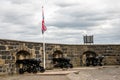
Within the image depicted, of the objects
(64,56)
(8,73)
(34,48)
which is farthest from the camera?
(64,56)

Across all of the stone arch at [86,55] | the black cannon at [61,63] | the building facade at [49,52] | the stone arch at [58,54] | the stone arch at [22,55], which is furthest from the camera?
the stone arch at [86,55]

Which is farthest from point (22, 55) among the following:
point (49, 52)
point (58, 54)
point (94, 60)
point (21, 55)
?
point (94, 60)

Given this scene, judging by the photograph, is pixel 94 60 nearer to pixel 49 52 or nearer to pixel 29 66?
pixel 49 52

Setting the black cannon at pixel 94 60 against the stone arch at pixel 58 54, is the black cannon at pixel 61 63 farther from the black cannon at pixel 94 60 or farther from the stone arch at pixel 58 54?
the black cannon at pixel 94 60

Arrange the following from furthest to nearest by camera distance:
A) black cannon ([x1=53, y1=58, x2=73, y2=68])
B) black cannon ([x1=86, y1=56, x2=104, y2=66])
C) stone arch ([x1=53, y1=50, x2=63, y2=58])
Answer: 1. black cannon ([x1=86, y1=56, x2=104, y2=66])
2. stone arch ([x1=53, y1=50, x2=63, y2=58])
3. black cannon ([x1=53, y1=58, x2=73, y2=68])

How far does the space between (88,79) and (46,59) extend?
7114mm

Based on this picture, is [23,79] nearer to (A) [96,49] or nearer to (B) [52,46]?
(B) [52,46]

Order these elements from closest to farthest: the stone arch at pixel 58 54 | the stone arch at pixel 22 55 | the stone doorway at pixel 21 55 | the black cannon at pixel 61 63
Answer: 1. the stone doorway at pixel 21 55
2. the stone arch at pixel 22 55
3. the black cannon at pixel 61 63
4. the stone arch at pixel 58 54

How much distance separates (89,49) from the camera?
27266mm

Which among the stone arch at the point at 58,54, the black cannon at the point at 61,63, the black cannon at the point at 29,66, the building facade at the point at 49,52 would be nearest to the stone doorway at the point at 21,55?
the building facade at the point at 49,52

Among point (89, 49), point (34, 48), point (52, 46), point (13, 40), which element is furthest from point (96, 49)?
point (13, 40)

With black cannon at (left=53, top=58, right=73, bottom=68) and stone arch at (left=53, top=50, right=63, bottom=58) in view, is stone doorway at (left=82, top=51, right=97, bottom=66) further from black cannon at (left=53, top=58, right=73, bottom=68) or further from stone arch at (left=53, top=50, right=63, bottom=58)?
black cannon at (left=53, top=58, right=73, bottom=68)

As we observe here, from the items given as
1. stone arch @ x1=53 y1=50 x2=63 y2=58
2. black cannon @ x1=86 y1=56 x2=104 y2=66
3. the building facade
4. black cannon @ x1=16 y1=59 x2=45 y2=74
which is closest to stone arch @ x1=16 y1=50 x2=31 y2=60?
the building facade

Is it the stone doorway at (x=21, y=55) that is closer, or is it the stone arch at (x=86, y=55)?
the stone doorway at (x=21, y=55)
